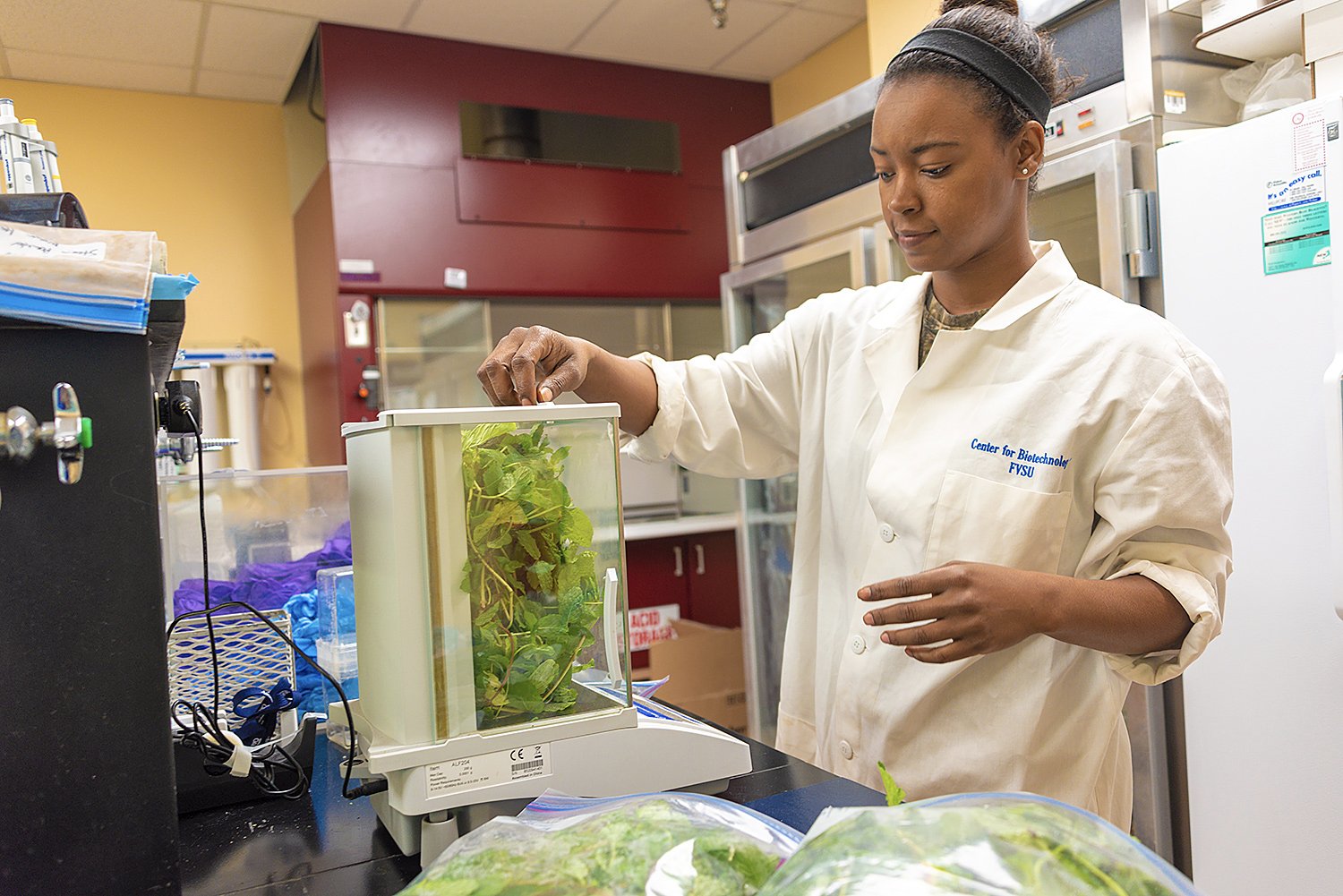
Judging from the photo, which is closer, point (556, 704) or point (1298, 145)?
point (556, 704)

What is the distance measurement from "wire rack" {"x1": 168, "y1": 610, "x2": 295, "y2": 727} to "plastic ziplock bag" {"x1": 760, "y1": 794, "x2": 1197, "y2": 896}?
0.92 metres

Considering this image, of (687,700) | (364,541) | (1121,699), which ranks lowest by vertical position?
(687,700)

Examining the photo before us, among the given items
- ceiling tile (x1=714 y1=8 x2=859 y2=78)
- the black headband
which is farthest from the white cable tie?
ceiling tile (x1=714 y1=8 x2=859 y2=78)

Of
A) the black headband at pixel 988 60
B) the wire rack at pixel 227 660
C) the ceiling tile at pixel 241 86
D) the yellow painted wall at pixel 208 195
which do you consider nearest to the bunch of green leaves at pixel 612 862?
the wire rack at pixel 227 660

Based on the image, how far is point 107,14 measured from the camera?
3.41 meters

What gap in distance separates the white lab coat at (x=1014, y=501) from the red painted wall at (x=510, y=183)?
282 centimetres

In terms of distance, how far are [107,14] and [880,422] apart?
3.40 metres

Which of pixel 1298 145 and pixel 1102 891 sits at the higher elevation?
pixel 1298 145

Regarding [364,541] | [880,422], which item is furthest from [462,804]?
[880,422]

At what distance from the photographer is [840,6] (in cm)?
385

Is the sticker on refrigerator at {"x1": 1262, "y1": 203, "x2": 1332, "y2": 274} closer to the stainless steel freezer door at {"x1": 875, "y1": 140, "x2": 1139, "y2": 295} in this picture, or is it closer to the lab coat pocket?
the stainless steel freezer door at {"x1": 875, "y1": 140, "x2": 1139, "y2": 295}

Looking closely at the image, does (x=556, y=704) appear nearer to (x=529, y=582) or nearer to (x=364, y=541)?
(x=529, y=582)

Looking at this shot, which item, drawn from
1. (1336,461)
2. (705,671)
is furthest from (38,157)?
(705,671)

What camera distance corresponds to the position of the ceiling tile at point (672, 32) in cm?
377
